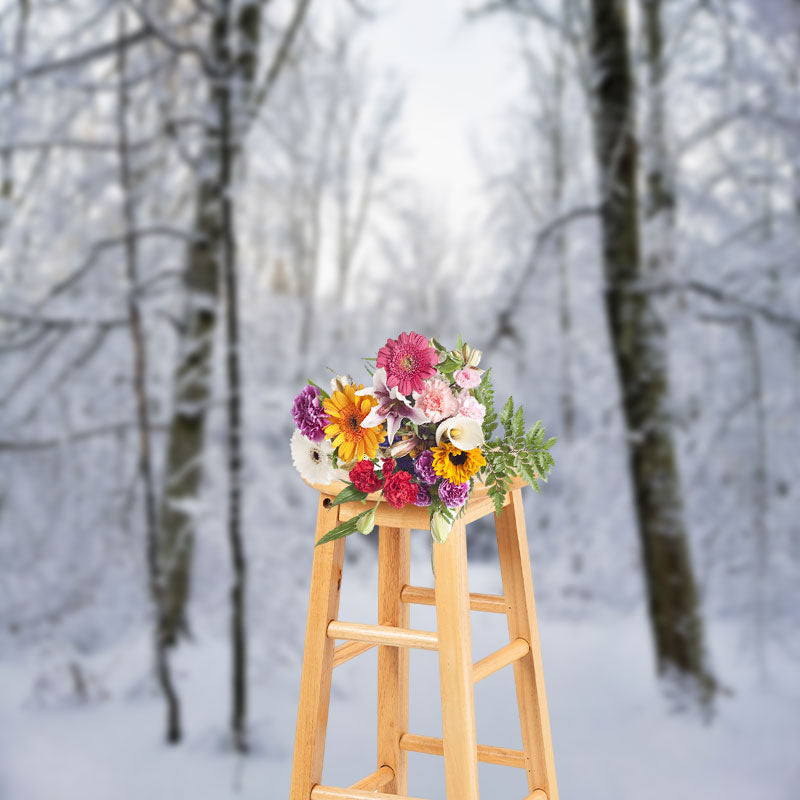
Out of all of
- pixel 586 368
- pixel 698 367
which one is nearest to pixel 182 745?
pixel 586 368

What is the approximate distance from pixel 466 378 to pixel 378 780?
2.10ft

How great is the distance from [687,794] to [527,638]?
1329 mm

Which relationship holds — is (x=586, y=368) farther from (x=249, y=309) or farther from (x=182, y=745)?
(x=182, y=745)

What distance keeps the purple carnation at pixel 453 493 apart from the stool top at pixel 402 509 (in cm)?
4

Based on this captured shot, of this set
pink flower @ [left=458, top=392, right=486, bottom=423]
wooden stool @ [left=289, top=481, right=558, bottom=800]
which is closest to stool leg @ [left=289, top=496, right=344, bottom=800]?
wooden stool @ [left=289, top=481, right=558, bottom=800]

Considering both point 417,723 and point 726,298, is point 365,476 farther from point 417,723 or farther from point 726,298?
point 726,298

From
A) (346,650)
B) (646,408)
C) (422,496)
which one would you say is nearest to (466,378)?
(422,496)

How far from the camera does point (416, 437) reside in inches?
40.1

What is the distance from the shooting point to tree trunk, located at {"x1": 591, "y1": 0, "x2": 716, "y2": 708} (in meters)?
2.56

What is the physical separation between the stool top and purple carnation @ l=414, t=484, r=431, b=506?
0.02 meters

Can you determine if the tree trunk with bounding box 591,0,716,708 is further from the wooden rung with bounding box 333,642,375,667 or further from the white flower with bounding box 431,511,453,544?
the white flower with bounding box 431,511,453,544

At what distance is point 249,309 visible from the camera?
270cm

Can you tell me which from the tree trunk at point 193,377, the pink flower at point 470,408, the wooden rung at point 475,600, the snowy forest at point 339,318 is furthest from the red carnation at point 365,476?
the tree trunk at point 193,377

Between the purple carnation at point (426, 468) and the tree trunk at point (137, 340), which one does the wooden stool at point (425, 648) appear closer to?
the purple carnation at point (426, 468)
